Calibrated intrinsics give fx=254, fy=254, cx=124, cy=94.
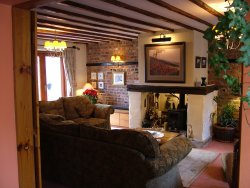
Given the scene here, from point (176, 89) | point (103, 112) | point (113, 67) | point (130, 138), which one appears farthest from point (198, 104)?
point (130, 138)

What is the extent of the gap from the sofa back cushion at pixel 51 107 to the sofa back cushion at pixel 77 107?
0.15 metres

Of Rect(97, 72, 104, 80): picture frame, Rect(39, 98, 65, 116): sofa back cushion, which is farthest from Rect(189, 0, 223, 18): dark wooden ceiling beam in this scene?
Rect(97, 72, 104, 80): picture frame

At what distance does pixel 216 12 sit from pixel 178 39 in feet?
5.71

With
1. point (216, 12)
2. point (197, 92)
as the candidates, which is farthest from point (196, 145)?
point (216, 12)

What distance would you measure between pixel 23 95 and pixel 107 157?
133cm

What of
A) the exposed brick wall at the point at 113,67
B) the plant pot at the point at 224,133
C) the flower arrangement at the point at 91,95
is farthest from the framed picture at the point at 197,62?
the flower arrangement at the point at 91,95

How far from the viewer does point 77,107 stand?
6184mm

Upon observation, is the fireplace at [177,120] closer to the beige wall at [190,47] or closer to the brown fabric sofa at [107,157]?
the beige wall at [190,47]

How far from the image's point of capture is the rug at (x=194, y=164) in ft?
12.7

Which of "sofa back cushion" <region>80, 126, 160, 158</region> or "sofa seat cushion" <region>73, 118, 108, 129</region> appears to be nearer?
"sofa back cushion" <region>80, 126, 160, 158</region>

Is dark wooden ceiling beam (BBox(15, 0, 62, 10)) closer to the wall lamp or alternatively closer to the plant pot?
the wall lamp

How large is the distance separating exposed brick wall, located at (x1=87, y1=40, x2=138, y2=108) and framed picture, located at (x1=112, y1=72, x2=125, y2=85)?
110 mm

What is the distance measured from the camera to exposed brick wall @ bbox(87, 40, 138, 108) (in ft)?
23.5

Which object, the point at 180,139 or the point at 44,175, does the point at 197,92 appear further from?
the point at 44,175
